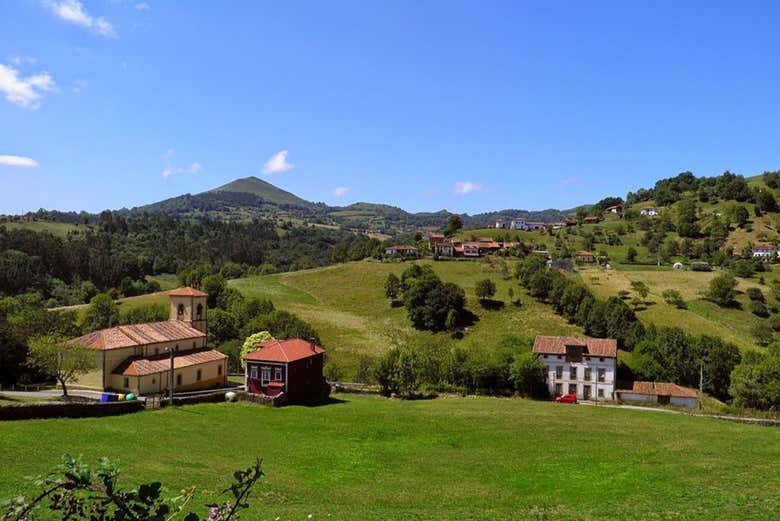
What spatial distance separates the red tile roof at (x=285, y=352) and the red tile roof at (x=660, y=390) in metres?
37.3

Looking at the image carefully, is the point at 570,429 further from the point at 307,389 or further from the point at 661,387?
the point at 661,387

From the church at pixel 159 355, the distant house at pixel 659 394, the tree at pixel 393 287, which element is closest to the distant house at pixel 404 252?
the tree at pixel 393 287

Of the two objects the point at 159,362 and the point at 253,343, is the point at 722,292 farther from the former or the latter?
the point at 159,362

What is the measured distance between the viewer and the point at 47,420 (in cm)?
3659

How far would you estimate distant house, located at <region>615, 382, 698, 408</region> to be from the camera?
63625mm

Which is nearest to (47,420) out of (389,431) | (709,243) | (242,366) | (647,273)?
(389,431)

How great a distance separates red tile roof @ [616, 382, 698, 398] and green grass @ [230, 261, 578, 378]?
25.7 meters

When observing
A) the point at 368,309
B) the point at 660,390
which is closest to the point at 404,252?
the point at 368,309

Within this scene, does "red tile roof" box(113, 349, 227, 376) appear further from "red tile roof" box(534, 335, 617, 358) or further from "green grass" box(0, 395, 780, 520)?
"red tile roof" box(534, 335, 617, 358)

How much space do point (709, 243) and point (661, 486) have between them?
144 metres

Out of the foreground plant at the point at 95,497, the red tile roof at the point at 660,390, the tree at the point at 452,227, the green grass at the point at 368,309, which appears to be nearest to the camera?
the foreground plant at the point at 95,497

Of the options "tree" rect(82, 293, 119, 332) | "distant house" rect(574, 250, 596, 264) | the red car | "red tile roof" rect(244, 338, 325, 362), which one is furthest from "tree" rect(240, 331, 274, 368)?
"distant house" rect(574, 250, 596, 264)

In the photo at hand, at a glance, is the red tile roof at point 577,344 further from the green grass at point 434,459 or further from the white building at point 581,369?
the green grass at point 434,459

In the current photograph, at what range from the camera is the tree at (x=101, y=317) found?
8612 cm
